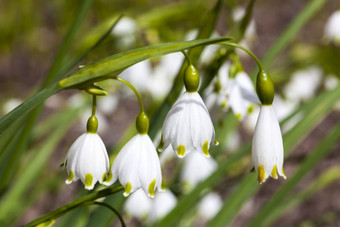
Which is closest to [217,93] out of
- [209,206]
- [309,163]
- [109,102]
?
[309,163]

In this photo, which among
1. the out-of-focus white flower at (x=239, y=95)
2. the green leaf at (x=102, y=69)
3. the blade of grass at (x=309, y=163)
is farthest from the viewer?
the blade of grass at (x=309, y=163)

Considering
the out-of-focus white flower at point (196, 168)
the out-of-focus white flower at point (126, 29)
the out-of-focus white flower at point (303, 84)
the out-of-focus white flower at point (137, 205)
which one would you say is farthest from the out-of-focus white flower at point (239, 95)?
the out-of-focus white flower at point (303, 84)

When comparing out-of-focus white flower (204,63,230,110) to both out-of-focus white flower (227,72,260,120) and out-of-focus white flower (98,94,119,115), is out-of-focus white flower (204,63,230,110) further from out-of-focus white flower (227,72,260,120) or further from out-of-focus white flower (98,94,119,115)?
out-of-focus white flower (98,94,119,115)

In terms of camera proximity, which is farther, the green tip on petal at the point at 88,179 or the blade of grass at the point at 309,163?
the blade of grass at the point at 309,163

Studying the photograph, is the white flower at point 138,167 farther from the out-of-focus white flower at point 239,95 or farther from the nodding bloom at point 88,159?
the out-of-focus white flower at point 239,95

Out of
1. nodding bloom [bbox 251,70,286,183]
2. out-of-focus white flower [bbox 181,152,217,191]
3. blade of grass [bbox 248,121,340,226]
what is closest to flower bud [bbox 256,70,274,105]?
nodding bloom [bbox 251,70,286,183]
